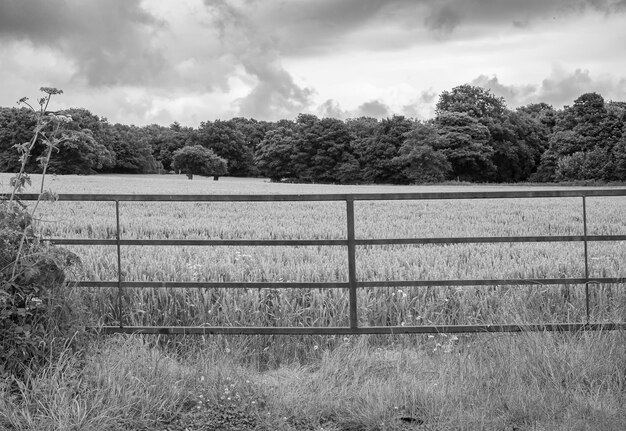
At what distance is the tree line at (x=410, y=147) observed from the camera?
7662cm

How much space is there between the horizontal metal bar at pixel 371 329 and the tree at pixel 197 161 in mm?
96346

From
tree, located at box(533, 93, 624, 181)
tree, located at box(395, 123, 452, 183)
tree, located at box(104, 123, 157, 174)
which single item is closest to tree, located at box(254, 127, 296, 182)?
tree, located at box(104, 123, 157, 174)

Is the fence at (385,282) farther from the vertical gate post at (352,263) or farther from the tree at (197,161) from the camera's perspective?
the tree at (197,161)

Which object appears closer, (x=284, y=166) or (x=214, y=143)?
(x=284, y=166)

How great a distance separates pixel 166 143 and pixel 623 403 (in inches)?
4912

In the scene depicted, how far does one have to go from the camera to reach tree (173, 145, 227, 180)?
101375mm

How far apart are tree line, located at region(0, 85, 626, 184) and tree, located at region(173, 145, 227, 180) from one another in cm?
16

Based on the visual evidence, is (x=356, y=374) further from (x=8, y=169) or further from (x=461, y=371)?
(x=8, y=169)

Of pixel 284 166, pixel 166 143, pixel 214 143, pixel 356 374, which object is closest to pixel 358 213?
pixel 356 374

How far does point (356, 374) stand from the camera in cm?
546

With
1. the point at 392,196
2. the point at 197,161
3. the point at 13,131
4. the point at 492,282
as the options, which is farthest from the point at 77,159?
the point at 492,282

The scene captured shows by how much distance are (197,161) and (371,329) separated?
97.3 meters

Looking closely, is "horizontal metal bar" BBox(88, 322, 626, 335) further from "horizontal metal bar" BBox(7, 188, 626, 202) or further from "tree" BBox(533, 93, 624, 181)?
"tree" BBox(533, 93, 624, 181)

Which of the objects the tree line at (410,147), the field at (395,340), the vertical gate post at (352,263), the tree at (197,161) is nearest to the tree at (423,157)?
the tree line at (410,147)
